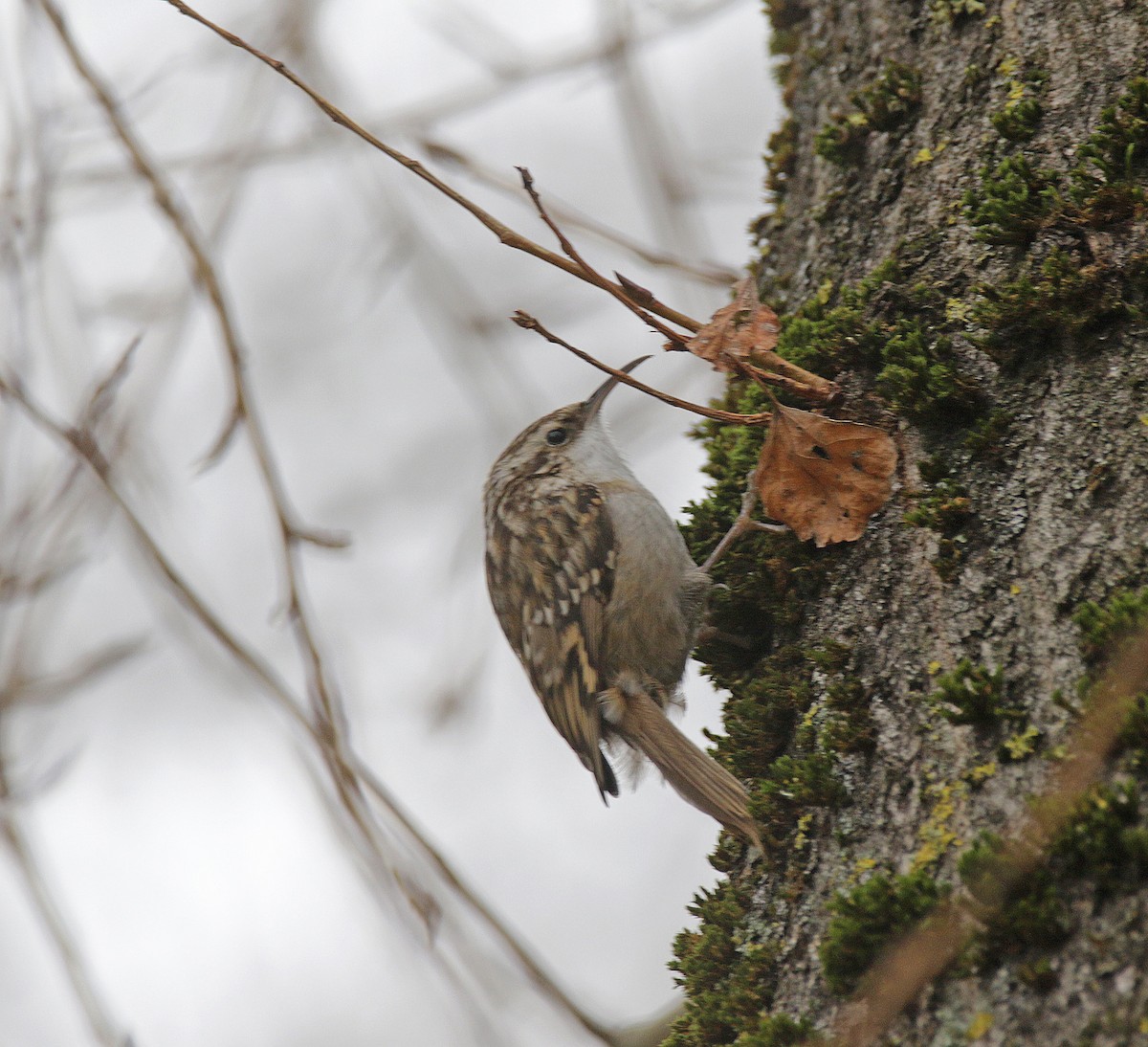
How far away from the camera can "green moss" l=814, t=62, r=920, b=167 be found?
2338mm

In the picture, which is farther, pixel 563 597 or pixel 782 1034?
pixel 563 597

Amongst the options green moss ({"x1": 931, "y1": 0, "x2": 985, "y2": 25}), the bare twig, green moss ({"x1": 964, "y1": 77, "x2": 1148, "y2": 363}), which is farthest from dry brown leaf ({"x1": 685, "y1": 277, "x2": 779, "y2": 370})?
green moss ({"x1": 931, "y1": 0, "x2": 985, "y2": 25})

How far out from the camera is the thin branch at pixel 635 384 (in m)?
1.80

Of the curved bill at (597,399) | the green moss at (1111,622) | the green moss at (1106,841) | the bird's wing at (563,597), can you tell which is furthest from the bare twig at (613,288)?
the curved bill at (597,399)

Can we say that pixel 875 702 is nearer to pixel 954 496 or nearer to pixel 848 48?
pixel 954 496

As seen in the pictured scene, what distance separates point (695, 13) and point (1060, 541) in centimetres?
261

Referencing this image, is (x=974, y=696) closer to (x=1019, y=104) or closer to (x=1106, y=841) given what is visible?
(x=1106, y=841)

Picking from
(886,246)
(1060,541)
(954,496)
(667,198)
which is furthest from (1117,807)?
(667,198)

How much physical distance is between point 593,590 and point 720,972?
4.43ft

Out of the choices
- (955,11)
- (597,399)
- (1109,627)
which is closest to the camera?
(1109,627)

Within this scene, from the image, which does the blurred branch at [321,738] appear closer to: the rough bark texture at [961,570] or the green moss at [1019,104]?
the rough bark texture at [961,570]

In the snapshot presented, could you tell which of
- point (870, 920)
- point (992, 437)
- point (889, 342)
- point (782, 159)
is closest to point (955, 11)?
point (782, 159)

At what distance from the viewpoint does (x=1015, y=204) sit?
1.92 meters

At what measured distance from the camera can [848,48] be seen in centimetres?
263
